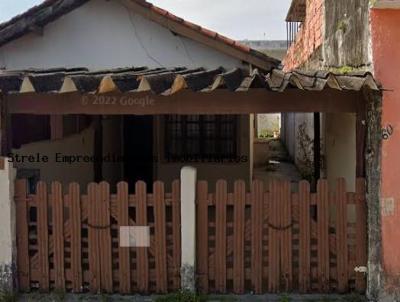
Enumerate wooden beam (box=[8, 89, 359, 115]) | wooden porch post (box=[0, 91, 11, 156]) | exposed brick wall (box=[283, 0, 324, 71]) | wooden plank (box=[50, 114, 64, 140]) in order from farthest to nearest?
exposed brick wall (box=[283, 0, 324, 71])
wooden plank (box=[50, 114, 64, 140])
wooden porch post (box=[0, 91, 11, 156])
wooden beam (box=[8, 89, 359, 115])

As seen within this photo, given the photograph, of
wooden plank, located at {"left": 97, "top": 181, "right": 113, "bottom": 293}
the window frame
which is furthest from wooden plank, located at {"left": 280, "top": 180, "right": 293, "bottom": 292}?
the window frame

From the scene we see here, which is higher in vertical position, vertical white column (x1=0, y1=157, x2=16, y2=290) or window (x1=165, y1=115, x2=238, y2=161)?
window (x1=165, y1=115, x2=238, y2=161)

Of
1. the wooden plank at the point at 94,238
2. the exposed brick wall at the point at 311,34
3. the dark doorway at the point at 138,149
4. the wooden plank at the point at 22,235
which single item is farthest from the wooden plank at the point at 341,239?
the dark doorway at the point at 138,149

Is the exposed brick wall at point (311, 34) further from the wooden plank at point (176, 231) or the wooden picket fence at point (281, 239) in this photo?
the wooden plank at point (176, 231)

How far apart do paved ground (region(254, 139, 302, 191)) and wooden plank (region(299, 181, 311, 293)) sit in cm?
589

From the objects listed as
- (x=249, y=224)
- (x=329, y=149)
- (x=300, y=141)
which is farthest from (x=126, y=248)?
(x=300, y=141)

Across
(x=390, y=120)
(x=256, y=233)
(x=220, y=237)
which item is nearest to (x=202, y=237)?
(x=220, y=237)

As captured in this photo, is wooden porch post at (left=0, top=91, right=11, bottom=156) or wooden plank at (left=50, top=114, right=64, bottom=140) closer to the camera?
wooden porch post at (left=0, top=91, right=11, bottom=156)

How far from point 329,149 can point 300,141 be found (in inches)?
226

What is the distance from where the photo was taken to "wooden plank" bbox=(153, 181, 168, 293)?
204 inches

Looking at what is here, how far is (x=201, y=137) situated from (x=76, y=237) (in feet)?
17.2

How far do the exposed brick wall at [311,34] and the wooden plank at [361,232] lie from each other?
4052 mm

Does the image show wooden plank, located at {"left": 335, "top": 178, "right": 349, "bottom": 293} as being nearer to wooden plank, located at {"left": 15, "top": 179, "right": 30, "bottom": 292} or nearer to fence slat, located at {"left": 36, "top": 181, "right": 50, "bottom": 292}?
fence slat, located at {"left": 36, "top": 181, "right": 50, "bottom": 292}

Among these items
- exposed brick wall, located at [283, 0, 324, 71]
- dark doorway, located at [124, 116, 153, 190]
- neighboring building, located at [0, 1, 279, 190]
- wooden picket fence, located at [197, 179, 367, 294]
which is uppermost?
exposed brick wall, located at [283, 0, 324, 71]
